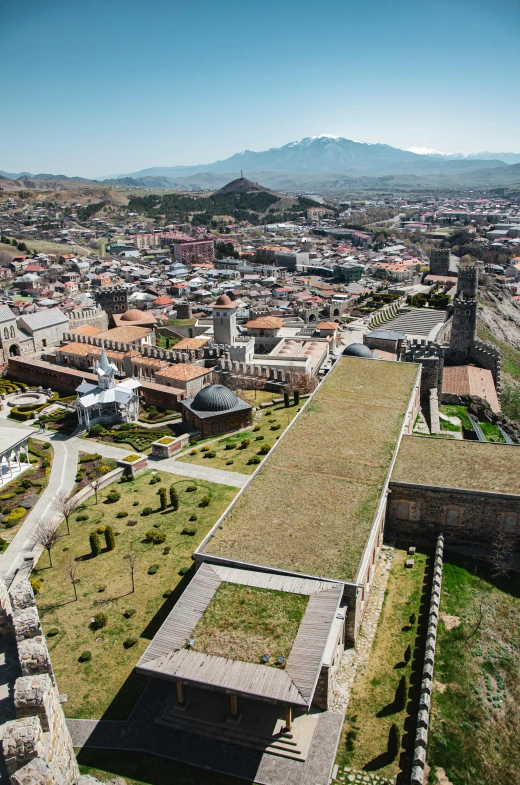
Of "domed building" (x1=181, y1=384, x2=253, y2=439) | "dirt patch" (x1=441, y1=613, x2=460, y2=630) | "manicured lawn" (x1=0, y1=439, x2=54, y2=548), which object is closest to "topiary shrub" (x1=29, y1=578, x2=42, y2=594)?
"manicured lawn" (x1=0, y1=439, x2=54, y2=548)

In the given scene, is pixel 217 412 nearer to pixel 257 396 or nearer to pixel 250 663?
pixel 257 396

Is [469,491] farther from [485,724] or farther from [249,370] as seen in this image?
[249,370]

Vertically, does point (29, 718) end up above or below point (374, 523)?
above

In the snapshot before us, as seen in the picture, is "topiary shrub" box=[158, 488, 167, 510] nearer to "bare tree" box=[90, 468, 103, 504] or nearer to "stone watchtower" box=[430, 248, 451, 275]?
"bare tree" box=[90, 468, 103, 504]

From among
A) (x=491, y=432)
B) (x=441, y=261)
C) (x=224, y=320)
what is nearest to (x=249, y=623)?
(x=491, y=432)

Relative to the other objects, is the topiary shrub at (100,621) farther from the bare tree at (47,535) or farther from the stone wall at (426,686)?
the stone wall at (426,686)

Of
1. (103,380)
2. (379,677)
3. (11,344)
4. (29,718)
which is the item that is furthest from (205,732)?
(11,344)

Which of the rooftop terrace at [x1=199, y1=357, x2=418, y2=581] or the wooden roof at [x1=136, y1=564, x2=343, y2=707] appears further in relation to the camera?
the rooftop terrace at [x1=199, y1=357, x2=418, y2=581]
